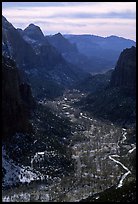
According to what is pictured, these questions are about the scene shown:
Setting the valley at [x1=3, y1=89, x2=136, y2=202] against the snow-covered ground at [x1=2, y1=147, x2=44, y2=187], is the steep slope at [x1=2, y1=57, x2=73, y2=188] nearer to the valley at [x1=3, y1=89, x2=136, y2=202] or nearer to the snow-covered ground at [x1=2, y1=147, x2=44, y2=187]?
the snow-covered ground at [x1=2, y1=147, x2=44, y2=187]

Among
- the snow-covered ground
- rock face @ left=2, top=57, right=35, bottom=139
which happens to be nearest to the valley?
the snow-covered ground

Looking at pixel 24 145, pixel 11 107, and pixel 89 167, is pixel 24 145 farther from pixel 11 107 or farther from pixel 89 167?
pixel 89 167

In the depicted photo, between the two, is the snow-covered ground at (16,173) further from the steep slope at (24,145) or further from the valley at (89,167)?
the valley at (89,167)

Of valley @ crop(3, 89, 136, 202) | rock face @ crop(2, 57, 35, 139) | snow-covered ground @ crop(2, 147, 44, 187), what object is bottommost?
valley @ crop(3, 89, 136, 202)

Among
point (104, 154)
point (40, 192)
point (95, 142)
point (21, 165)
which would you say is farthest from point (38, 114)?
point (40, 192)

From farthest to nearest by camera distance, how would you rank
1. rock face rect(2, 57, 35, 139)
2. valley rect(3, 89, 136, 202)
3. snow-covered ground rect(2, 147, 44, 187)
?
rock face rect(2, 57, 35, 139)
snow-covered ground rect(2, 147, 44, 187)
valley rect(3, 89, 136, 202)

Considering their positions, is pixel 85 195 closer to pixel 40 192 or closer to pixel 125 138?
pixel 40 192

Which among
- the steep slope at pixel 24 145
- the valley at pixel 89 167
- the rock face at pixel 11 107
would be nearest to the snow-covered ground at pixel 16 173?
the steep slope at pixel 24 145

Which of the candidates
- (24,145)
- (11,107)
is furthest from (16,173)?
(11,107)

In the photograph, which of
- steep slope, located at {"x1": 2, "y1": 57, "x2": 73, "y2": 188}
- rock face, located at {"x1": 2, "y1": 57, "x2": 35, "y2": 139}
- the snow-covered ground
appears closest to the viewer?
the snow-covered ground
